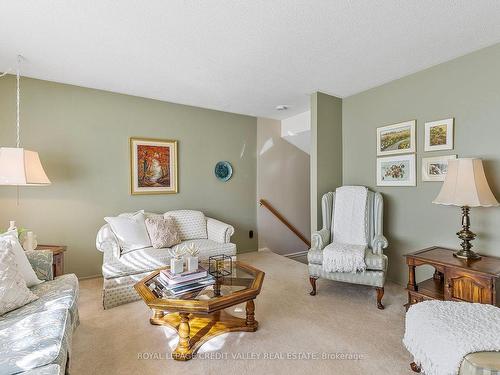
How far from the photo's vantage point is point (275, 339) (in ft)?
6.25

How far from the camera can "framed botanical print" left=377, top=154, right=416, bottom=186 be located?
2803 mm

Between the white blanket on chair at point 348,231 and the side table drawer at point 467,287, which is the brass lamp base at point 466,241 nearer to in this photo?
the side table drawer at point 467,287

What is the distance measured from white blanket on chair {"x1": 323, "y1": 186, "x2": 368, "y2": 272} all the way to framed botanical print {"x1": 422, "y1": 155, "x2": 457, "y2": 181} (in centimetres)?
61

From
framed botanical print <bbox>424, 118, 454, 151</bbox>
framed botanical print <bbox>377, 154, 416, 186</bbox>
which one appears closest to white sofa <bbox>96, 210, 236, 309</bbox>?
framed botanical print <bbox>377, 154, 416, 186</bbox>

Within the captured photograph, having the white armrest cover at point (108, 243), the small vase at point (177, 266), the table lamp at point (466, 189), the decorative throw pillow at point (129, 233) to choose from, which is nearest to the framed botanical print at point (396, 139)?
the table lamp at point (466, 189)

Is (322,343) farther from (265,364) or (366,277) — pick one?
(366,277)

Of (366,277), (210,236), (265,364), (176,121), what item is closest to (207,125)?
(176,121)

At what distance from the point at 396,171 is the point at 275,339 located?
88.5 inches

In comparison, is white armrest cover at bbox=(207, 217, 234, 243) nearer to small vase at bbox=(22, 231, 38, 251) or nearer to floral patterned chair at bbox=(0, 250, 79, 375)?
floral patterned chair at bbox=(0, 250, 79, 375)

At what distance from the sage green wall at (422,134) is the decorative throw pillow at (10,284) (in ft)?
11.1

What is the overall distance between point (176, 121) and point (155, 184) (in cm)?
97

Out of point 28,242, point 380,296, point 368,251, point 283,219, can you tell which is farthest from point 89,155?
point 380,296

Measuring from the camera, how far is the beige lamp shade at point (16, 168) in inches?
85.0

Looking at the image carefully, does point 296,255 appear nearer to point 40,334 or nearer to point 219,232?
point 219,232
